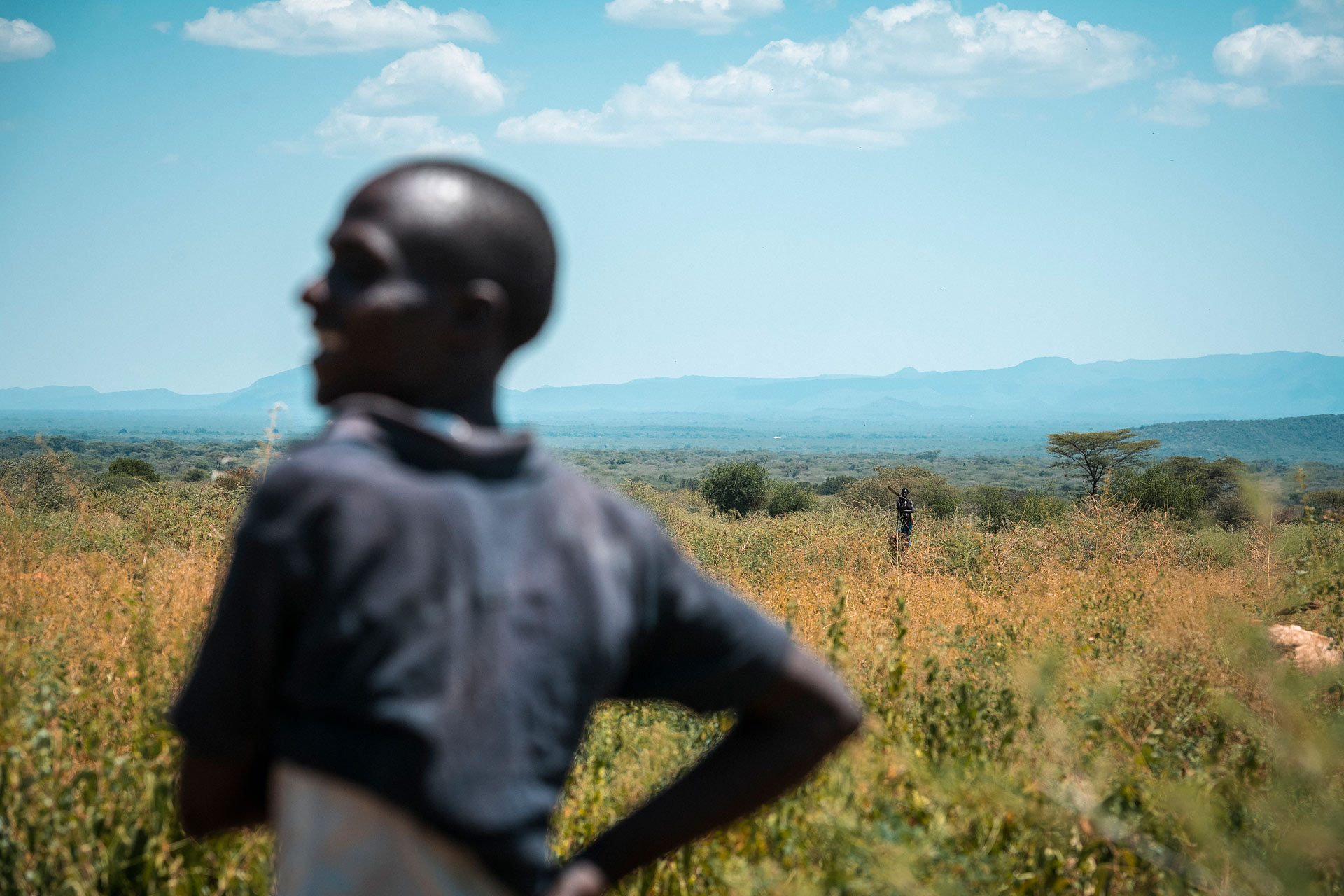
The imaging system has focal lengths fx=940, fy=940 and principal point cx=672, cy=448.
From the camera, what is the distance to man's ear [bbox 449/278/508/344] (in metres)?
1.14

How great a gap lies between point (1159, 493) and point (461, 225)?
Result: 2739 cm

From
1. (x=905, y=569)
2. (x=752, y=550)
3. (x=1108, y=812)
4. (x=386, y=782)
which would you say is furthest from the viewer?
(x=752, y=550)

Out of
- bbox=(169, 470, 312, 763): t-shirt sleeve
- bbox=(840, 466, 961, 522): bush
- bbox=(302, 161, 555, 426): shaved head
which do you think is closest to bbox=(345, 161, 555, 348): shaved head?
bbox=(302, 161, 555, 426): shaved head

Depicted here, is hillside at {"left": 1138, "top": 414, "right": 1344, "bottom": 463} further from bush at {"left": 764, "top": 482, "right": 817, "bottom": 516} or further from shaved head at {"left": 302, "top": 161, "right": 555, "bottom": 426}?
shaved head at {"left": 302, "top": 161, "right": 555, "bottom": 426}

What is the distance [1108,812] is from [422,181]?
3.13 meters

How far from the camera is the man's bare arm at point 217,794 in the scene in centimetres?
105

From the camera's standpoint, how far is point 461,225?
1.13 metres

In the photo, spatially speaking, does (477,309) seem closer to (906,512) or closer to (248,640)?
(248,640)

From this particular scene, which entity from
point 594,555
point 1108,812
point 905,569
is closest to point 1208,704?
point 1108,812

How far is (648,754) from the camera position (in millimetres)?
3650

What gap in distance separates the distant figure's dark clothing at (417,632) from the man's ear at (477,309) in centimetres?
13

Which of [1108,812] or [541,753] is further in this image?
[1108,812]

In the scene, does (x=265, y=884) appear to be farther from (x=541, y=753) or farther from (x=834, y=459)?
(x=834, y=459)

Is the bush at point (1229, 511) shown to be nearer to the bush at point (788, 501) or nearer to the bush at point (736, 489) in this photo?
the bush at point (788, 501)
